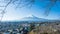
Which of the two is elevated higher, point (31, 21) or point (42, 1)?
point (42, 1)

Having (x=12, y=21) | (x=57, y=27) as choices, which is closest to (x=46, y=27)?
(x=57, y=27)

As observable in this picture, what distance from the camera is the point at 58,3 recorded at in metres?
2.35

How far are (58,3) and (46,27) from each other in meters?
0.41

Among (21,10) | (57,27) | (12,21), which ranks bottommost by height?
(57,27)

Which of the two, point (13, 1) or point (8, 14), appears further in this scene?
point (8, 14)

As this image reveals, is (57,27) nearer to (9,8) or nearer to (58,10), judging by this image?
(58,10)

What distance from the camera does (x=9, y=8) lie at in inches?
93.4

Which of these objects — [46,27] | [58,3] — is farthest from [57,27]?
[58,3]

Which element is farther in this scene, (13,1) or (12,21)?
(12,21)

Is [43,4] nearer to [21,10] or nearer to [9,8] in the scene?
[21,10]

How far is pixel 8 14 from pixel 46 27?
0.61 metres

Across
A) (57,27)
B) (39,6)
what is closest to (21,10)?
(39,6)

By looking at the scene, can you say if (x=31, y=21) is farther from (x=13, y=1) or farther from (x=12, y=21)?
(x=13, y=1)

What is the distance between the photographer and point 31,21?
237cm
